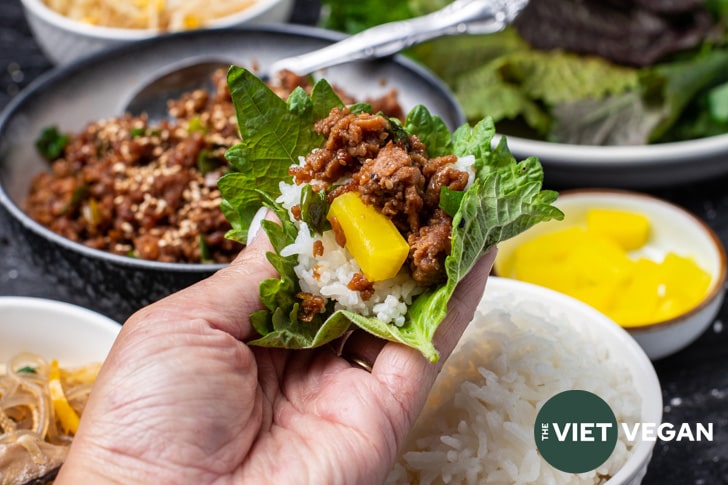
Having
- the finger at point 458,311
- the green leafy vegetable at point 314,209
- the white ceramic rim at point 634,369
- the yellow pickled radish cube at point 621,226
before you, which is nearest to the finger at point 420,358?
the finger at point 458,311

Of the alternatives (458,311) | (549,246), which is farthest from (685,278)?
(458,311)

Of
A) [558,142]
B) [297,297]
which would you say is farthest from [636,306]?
[297,297]

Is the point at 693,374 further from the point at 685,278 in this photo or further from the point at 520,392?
the point at 520,392

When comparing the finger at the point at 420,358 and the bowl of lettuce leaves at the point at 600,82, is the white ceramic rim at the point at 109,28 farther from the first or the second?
the finger at the point at 420,358

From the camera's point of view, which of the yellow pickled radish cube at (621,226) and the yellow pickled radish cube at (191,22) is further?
the yellow pickled radish cube at (191,22)

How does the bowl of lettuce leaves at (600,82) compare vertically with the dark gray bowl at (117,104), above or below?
below

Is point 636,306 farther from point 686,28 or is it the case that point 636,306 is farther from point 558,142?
point 686,28
